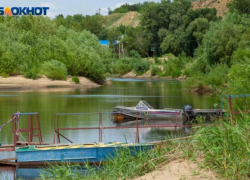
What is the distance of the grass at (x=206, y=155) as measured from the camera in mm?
9477

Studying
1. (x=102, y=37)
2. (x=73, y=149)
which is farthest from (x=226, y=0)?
(x=73, y=149)

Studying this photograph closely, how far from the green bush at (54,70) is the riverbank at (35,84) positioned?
797 mm

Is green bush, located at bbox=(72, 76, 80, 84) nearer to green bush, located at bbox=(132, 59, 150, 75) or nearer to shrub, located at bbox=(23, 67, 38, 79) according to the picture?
shrub, located at bbox=(23, 67, 38, 79)

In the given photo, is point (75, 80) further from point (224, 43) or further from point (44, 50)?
point (224, 43)

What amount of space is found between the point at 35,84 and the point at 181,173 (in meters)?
69.9

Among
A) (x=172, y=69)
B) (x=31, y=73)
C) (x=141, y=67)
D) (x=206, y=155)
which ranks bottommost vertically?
(x=206, y=155)

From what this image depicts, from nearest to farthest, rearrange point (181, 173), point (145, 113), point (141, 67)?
1. point (181, 173)
2. point (145, 113)
3. point (141, 67)

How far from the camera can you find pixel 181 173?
32.7 ft

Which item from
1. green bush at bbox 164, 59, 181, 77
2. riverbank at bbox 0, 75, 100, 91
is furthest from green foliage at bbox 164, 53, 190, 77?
riverbank at bbox 0, 75, 100, 91

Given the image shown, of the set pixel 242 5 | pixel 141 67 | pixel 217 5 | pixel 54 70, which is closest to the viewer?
pixel 54 70

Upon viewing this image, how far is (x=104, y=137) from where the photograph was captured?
1061 inches

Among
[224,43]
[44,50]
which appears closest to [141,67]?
[44,50]

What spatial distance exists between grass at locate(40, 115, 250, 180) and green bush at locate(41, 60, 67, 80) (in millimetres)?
70241

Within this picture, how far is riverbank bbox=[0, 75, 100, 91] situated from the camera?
2958 inches
